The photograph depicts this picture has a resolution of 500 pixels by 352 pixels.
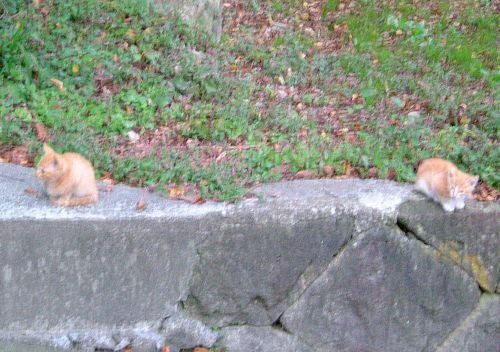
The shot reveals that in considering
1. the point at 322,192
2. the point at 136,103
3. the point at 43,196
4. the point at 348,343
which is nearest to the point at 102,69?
the point at 136,103

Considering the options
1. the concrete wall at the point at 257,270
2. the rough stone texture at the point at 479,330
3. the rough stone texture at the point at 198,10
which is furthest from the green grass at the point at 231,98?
the rough stone texture at the point at 479,330

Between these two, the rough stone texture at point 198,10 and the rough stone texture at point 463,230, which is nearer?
the rough stone texture at point 463,230

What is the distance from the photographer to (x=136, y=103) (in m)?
6.48

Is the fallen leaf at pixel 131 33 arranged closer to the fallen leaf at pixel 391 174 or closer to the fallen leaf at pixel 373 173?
the fallen leaf at pixel 373 173

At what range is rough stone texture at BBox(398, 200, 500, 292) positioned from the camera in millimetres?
5168

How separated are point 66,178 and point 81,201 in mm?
247

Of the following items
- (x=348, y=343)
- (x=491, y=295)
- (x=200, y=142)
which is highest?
(x=200, y=142)

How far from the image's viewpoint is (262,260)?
4.97 meters

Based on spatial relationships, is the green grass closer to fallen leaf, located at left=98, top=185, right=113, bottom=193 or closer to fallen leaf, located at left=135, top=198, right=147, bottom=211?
fallen leaf, located at left=98, top=185, right=113, bottom=193

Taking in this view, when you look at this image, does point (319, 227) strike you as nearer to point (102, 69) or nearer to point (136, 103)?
point (136, 103)

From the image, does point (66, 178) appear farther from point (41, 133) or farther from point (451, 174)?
point (451, 174)

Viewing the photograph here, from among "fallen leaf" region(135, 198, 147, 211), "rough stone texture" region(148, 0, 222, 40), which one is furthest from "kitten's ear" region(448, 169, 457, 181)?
"rough stone texture" region(148, 0, 222, 40)

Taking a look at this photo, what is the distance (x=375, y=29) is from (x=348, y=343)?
537 cm

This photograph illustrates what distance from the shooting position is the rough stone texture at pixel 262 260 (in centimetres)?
488
